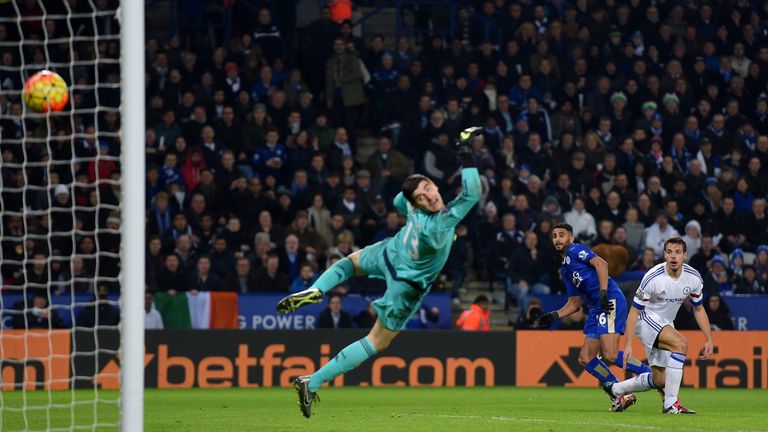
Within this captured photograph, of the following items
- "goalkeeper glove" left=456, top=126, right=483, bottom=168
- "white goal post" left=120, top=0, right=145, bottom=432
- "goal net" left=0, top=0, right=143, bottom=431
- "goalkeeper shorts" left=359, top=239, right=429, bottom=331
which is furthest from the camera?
"goal net" left=0, top=0, right=143, bottom=431

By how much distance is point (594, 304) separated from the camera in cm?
1408

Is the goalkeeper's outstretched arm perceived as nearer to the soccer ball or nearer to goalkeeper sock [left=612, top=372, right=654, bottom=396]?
the soccer ball

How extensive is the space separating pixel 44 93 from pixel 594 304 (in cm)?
599

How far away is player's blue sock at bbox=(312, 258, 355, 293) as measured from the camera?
9914 mm

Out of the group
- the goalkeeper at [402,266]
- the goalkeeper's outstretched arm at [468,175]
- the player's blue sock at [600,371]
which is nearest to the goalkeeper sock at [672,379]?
the player's blue sock at [600,371]

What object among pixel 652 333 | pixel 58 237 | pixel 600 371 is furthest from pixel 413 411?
pixel 58 237

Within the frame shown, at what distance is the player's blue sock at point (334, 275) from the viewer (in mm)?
9914

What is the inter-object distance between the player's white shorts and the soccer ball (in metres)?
5.87

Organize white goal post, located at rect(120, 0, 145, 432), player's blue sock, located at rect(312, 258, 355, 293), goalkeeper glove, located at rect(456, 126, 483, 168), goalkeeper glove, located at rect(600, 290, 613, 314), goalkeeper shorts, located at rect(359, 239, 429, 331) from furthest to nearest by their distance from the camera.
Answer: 1. goalkeeper glove, located at rect(600, 290, 613, 314)
2. goalkeeper shorts, located at rect(359, 239, 429, 331)
3. player's blue sock, located at rect(312, 258, 355, 293)
4. goalkeeper glove, located at rect(456, 126, 483, 168)
5. white goal post, located at rect(120, 0, 145, 432)

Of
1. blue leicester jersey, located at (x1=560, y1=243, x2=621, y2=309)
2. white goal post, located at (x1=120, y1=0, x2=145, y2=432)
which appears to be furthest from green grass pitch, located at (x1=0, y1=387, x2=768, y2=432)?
white goal post, located at (x1=120, y1=0, x2=145, y2=432)

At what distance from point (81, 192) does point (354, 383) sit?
4.87 metres

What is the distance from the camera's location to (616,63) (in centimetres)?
2469

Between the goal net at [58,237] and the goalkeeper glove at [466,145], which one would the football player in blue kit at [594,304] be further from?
the goal net at [58,237]

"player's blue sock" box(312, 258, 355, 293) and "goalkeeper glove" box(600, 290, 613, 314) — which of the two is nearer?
"player's blue sock" box(312, 258, 355, 293)
